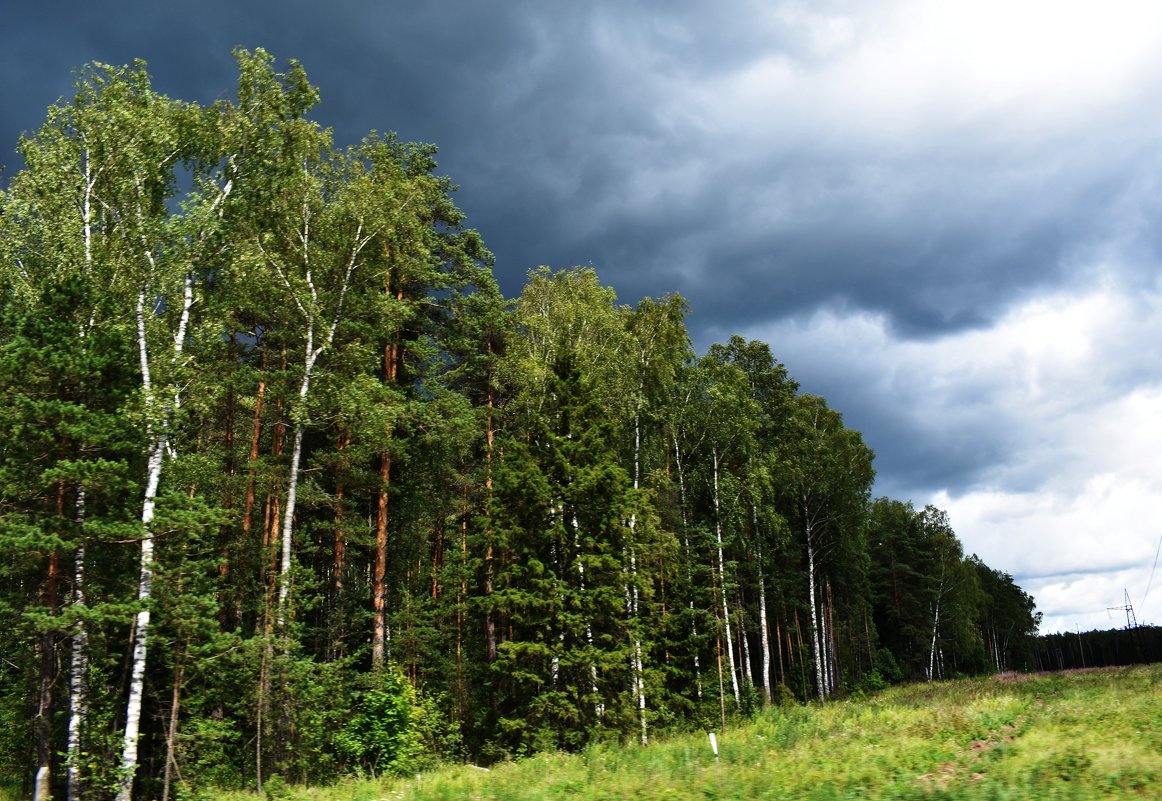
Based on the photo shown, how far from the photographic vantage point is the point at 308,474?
24891 millimetres

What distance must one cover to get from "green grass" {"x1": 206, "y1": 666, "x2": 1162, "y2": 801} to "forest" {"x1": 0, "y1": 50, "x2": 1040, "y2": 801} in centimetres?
363

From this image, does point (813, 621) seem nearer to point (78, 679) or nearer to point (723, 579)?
point (723, 579)

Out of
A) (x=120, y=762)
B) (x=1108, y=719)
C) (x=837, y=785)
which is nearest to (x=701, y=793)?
(x=837, y=785)

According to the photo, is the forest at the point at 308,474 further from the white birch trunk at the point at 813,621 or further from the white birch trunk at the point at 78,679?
the white birch trunk at the point at 813,621

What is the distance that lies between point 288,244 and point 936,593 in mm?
55221

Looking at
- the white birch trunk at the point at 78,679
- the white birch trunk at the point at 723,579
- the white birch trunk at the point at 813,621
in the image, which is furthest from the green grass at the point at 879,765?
the white birch trunk at the point at 813,621

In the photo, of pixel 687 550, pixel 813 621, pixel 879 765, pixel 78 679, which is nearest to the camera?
pixel 879 765

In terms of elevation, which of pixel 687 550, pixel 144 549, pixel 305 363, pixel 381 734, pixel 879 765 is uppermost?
pixel 305 363

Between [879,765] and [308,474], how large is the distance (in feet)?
63.3

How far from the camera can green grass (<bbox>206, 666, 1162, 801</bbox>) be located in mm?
10375

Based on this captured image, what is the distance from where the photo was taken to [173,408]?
18.0 metres

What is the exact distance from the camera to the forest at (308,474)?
17484 millimetres

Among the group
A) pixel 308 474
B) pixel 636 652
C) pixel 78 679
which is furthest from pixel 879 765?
pixel 308 474

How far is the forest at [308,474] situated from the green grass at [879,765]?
143 inches
